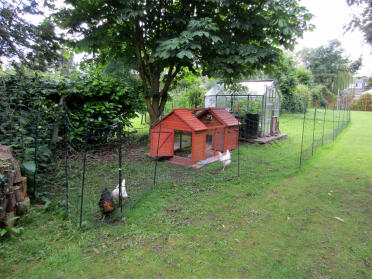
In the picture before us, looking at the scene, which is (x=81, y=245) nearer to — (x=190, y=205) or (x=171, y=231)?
(x=171, y=231)

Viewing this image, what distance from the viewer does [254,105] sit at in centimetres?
1147

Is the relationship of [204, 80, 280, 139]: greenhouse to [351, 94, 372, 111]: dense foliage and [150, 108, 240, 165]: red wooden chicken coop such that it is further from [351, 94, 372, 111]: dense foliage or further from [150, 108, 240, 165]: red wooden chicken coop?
[351, 94, 372, 111]: dense foliage

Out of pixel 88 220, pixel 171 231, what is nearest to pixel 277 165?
pixel 171 231

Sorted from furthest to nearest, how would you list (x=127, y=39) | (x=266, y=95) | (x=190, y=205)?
(x=266, y=95) → (x=127, y=39) → (x=190, y=205)

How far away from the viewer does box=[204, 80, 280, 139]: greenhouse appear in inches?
441

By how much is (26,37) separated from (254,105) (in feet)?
31.1

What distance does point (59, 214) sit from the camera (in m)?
3.88

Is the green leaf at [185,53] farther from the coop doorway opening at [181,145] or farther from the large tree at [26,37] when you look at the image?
the large tree at [26,37]

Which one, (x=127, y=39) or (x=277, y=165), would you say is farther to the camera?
(x=127, y=39)

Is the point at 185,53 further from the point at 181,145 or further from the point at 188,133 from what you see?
the point at 181,145

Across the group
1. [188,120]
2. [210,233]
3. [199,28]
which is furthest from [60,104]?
[210,233]

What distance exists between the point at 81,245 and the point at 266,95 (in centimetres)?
1051

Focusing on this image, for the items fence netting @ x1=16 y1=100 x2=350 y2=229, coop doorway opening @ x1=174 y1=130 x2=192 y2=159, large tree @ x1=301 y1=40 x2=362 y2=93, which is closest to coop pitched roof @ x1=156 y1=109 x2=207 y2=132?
coop doorway opening @ x1=174 y1=130 x2=192 y2=159

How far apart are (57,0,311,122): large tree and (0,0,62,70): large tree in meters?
0.67
